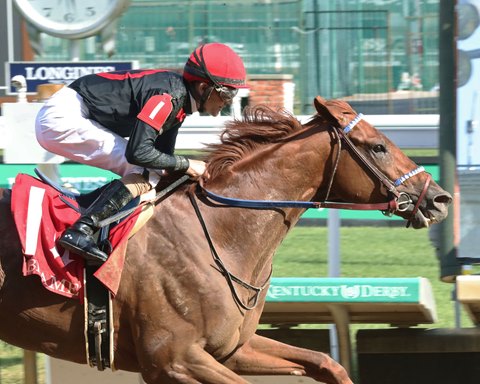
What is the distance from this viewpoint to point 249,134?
15.0 ft

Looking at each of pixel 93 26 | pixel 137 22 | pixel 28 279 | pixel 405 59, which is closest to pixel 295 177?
pixel 28 279

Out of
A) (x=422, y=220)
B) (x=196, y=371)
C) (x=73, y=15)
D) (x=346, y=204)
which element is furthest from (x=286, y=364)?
(x=73, y=15)

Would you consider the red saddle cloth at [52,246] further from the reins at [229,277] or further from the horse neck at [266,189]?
the horse neck at [266,189]

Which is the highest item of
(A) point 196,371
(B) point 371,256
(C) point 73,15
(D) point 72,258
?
(C) point 73,15

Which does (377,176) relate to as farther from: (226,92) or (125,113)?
(125,113)

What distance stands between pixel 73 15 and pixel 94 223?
2.81 m

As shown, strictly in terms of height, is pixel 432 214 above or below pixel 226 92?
below

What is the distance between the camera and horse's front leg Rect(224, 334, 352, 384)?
4.52 metres

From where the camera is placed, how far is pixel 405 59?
38.6 ft

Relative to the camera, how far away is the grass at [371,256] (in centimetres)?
862

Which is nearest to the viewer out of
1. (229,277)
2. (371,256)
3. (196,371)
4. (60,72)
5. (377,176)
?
(196,371)

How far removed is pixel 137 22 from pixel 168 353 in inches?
345

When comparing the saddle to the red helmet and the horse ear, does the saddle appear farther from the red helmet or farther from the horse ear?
the horse ear

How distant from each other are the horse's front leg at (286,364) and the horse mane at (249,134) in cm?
83
